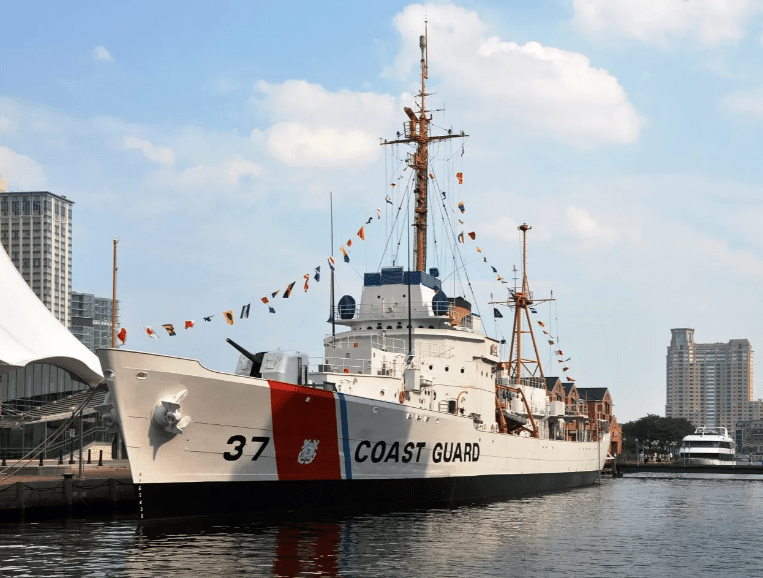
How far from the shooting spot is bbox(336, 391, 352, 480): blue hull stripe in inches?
953

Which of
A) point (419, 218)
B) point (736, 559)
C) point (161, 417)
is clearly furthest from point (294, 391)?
point (419, 218)

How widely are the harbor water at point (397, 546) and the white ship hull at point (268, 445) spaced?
3.05 feet

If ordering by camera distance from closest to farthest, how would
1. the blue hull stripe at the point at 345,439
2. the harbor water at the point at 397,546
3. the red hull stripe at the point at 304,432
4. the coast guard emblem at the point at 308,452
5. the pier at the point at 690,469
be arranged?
the harbor water at the point at 397,546 < the red hull stripe at the point at 304,432 < the coast guard emblem at the point at 308,452 < the blue hull stripe at the point at 345,439 < the pier at the point at 690,469

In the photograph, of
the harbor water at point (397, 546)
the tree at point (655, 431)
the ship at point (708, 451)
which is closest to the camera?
the harbor water at point (397, 546)

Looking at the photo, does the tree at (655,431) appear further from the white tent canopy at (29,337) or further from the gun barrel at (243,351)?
the gun barrel at (243,351)

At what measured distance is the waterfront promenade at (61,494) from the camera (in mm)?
22500

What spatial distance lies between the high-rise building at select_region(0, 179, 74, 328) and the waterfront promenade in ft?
448

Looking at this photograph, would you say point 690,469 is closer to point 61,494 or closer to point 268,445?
point 268,445

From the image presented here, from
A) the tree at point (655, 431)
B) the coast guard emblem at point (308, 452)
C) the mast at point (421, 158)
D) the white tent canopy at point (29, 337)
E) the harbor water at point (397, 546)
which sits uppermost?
the mast at point (421, 158)

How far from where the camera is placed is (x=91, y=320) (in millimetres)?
154625

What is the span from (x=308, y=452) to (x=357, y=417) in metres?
1.71

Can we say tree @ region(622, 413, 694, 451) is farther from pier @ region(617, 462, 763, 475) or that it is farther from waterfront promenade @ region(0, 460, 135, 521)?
waterfront promenade @ region(0, 460, 135, 521)

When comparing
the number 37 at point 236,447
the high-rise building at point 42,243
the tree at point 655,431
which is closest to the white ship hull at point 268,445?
the number 37 at point 236,447

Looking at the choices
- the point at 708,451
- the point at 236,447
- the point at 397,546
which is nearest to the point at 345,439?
the point at 236,447
